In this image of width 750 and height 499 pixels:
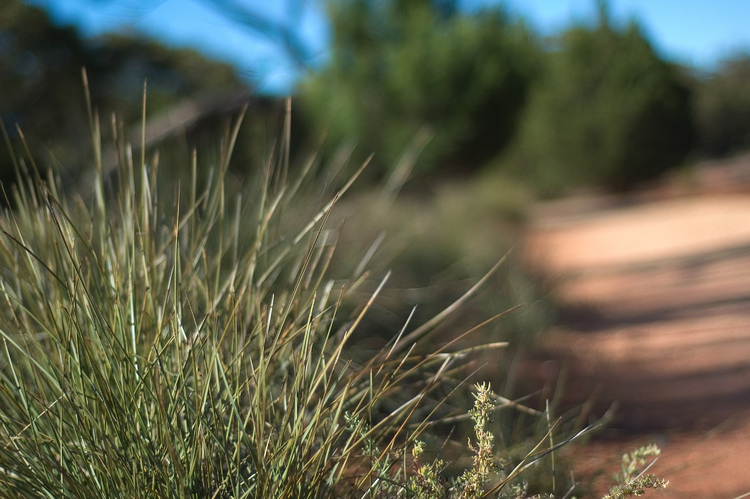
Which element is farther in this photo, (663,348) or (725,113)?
(725,113)

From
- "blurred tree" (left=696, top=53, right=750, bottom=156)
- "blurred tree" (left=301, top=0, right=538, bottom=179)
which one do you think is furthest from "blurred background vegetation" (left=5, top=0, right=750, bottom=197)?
"blurred tree" (left=696, top=53, right=750, bottom=156)

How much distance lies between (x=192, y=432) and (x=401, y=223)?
396 centimetres

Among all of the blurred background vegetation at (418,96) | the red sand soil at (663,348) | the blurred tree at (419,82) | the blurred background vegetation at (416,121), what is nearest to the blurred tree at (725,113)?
the blurred background vegetation at (418,96)

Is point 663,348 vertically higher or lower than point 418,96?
lower

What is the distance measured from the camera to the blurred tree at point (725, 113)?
28.2m

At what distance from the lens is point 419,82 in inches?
377

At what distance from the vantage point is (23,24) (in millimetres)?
13938

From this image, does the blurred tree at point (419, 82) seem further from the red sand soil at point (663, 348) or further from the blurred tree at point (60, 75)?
the blurred tree at point (60, 75)

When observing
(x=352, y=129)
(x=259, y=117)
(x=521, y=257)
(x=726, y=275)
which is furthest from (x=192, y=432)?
(x=352, y=129)

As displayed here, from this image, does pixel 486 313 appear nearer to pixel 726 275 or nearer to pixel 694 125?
pixel 726 275

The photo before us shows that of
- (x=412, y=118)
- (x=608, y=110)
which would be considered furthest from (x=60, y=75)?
(x=608, y=110)

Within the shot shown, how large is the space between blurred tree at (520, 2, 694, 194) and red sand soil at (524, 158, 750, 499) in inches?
199

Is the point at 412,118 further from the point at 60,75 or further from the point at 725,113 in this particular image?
the point at 725,113

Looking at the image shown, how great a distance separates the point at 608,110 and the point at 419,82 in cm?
785
